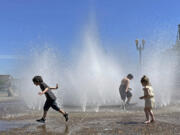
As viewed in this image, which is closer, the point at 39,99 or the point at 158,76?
the point at 39,99

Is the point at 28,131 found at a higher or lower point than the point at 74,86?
lower

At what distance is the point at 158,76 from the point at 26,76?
13076 millimetres

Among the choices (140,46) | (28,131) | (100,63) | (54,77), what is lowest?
(28,131)

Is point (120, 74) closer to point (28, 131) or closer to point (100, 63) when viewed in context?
point (100, 63)

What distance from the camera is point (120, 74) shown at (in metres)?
19.3

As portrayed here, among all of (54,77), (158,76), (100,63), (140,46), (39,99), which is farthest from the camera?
(140,46)

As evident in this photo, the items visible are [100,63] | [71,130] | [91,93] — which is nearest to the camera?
[71,130]

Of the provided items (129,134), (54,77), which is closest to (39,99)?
(54,77)

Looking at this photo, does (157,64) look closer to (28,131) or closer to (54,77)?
(54,77)

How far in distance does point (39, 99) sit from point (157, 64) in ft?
46.6

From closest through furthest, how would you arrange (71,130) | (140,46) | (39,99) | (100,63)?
(71,130) → (39,99) → (100,63) → (140,46)

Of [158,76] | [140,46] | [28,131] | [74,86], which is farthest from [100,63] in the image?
[28,131]

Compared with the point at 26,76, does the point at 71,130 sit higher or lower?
lower

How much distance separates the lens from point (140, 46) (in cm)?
2722
